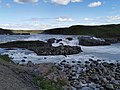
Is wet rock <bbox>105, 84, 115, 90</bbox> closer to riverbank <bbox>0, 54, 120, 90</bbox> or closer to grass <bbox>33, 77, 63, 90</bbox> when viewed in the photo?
riverbank <bbox>0, 54, 120, 90</bbox>

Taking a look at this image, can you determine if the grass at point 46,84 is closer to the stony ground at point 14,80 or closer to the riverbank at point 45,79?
the riverbank at point 45,79

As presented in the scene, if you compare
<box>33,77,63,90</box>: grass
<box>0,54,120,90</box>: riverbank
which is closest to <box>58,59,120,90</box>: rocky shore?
<box>0,54,120,90</box>: riverbank

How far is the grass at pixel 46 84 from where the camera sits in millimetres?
16969

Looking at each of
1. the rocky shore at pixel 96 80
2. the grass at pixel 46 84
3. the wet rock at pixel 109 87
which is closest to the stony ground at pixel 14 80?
the grass at pixel 46 84

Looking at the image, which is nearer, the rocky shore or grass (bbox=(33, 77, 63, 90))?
grass (bbox=(33, 77, 63, 90))

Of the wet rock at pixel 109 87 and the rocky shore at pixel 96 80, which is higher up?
the wet rock at pixel 109 87

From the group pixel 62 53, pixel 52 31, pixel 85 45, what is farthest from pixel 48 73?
pixel 52 31

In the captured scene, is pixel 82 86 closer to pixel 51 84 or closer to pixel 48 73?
pixel 48 73

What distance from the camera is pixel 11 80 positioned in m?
15.7

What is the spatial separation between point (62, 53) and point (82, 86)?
28.2 meters

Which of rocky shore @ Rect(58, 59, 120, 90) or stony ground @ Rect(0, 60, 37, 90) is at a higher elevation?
stony ground @ Rect(0, 60, 37, 90)

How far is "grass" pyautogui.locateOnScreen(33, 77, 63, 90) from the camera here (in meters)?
17.0

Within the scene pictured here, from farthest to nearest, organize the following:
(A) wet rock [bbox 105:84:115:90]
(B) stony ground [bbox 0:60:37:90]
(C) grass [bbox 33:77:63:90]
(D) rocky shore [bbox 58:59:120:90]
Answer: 1. (D) rocky shore [bbox 58:59:120:90]
2. (A) wet rock [bbox 105:84:115:90]
3. (C) grass [bbox 33:77:63:90]
4. (B) stony ground [bbox 0:60:37:90]

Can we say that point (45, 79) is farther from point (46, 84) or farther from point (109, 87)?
point (109, 87)
